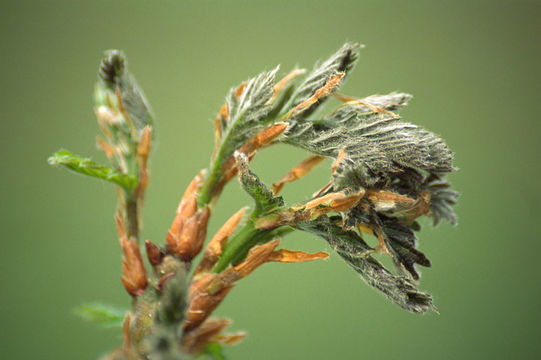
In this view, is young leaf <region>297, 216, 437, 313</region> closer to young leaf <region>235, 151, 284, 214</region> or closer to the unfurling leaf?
young leaf <region>235, 151, 284, 214</region>

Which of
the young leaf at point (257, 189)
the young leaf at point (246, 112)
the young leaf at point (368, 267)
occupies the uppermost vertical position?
the young leaf at point (246, 112)

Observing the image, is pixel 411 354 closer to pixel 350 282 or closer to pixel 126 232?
pixel 350 282

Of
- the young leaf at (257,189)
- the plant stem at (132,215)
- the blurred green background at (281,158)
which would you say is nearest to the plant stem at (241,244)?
the young leaf at (257,189)

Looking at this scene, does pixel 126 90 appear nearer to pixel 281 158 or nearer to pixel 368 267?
pixel 368 267

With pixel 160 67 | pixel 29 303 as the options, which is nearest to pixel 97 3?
pixel 160 67

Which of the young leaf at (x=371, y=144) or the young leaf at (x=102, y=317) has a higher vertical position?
the young leaf at (x=371, y=144)

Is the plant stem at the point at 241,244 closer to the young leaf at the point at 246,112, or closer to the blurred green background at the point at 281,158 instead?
the young leaf at the point at 246,112

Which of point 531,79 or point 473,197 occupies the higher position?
point 531,79
